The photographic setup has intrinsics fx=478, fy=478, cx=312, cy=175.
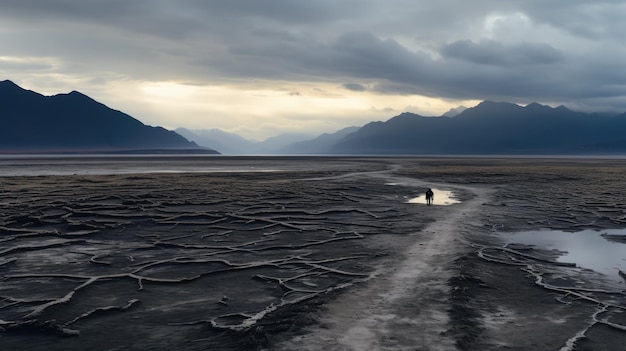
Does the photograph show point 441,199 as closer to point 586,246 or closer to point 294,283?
point 586,246

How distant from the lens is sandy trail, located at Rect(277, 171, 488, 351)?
318 inches

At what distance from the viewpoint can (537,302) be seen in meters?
10.6

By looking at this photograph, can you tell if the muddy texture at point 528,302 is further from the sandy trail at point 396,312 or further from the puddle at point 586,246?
the puddle at point 586,246

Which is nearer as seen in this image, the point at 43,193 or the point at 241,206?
the point at 241,206

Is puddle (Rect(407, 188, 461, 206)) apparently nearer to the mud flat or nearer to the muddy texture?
the mud flat

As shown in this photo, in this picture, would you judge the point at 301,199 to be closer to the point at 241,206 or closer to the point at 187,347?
the point at 241,206

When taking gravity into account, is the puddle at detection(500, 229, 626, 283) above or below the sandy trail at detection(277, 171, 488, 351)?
below

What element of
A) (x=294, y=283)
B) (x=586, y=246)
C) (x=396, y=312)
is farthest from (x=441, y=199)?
(x=396, y=312)

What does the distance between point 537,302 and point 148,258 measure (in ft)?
36.0

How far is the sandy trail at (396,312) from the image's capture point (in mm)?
8086

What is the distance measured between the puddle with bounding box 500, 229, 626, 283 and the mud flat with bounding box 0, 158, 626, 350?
1.66 ft

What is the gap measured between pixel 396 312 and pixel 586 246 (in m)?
11.3

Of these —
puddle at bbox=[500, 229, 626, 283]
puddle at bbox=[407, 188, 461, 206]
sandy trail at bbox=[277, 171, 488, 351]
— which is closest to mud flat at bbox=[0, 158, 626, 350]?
sandy trail at bbox=[277, 171, 488, 351]

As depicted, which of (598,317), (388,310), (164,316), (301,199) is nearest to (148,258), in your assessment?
(164,316)
